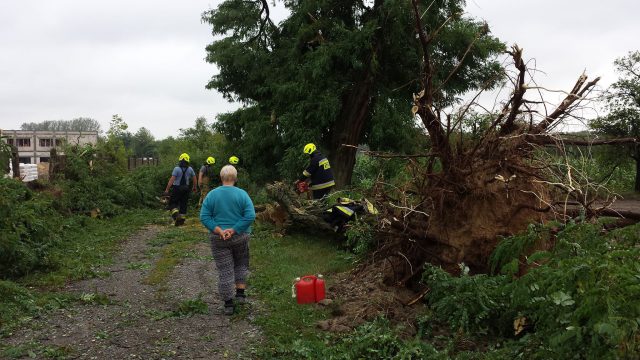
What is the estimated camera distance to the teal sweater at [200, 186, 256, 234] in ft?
20.2

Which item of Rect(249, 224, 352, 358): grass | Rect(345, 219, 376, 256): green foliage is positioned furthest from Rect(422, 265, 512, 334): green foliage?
Rect(345, 219, 376, 256): green foliage

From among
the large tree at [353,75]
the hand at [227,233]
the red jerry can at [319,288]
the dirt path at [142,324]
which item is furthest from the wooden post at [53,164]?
the red jerry can at [319,288]

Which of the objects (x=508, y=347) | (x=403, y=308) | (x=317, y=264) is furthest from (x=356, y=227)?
(x=508, y=347)

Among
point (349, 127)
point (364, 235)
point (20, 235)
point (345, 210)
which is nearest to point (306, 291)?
point (364, 235)

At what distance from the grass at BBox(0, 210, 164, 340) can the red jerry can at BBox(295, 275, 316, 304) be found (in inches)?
92.8

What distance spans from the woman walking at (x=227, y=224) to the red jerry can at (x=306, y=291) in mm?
648

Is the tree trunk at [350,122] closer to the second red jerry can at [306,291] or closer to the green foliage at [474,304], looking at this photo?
the second red jerry can at [306,291]

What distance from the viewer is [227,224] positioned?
20.2 ft

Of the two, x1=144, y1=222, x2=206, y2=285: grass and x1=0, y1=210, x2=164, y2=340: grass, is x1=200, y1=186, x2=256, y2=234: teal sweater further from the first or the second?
x1=144, y1=222, x2=206, y2=285: grass

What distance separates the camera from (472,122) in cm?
621

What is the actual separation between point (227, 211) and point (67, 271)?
3.36 m

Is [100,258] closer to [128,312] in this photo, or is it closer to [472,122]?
[128,312]

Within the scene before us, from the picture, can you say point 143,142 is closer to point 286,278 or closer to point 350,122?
point 350,122

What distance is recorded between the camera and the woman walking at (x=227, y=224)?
6.12 meters
